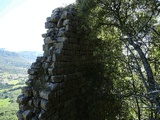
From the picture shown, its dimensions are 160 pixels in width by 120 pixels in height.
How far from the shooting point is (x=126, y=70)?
24.5 ft

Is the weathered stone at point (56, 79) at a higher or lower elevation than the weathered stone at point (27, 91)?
higher

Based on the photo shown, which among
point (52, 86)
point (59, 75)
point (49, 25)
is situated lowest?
point (52, 86)

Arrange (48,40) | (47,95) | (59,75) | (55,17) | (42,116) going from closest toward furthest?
(42,116), (47,95), (59,75), (48,40), (55,17)

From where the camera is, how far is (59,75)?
5988 millimetres

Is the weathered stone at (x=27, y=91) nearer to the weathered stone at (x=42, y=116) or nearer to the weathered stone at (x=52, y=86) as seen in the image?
the weathered stone at (x=52, y=86)

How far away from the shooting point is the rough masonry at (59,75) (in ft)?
18.7

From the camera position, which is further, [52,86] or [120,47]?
[120,47]

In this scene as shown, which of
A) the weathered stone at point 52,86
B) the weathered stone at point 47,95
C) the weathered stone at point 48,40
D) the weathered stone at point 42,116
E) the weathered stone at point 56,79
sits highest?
the weathered stone at point 48,40

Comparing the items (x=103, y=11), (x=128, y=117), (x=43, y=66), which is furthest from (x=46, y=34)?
(x=128, y=117)

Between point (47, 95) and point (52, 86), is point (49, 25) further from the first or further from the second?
point (47, 95)

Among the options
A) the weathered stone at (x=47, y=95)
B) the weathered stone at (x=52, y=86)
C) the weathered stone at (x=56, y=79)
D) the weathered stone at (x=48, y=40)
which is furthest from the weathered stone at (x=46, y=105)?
the weathered stone at (x=48, y=40)

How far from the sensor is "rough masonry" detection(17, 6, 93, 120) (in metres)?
5.71

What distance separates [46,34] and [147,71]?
3962 millimetres

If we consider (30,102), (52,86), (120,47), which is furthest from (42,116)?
(120,47)
